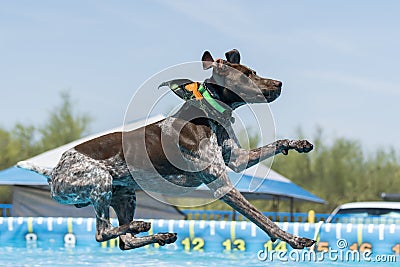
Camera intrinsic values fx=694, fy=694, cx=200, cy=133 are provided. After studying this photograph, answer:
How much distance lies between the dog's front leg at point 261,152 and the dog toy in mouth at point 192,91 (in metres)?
0.34

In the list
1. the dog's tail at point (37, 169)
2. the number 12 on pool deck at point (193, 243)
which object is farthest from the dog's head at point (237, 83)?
the number 12 on pool deck at point (193, 243)

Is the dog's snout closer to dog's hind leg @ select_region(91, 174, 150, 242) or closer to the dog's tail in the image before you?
dog's hind leg @ select_region(91, 174, 150, 242)

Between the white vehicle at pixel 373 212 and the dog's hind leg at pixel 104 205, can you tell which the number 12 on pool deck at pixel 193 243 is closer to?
the white vehicle at pixel 373 212

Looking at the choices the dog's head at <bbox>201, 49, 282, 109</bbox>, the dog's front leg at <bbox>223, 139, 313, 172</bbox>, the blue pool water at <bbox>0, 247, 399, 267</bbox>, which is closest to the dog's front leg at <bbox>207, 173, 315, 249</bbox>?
the dog's front leg at <bbox>223, 139, 313, 172</bbox>

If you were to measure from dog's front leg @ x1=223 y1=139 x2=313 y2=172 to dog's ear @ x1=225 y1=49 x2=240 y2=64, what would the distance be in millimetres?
660

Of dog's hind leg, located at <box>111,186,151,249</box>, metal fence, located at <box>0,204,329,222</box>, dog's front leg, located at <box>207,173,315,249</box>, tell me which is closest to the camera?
dog's front leg, located at <box>207,173,315,249</box>

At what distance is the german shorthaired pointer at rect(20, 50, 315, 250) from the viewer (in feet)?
16.5

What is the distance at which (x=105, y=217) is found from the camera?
208 inches

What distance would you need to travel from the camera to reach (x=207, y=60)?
5.05 m

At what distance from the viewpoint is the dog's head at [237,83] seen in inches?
195

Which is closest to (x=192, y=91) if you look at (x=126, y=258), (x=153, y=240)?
(x=153, y=240)

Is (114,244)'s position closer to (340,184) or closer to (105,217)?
(105,217)

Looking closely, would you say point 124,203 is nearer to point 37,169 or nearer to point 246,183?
point 37,169

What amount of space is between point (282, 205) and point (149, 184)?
18.8 metres
